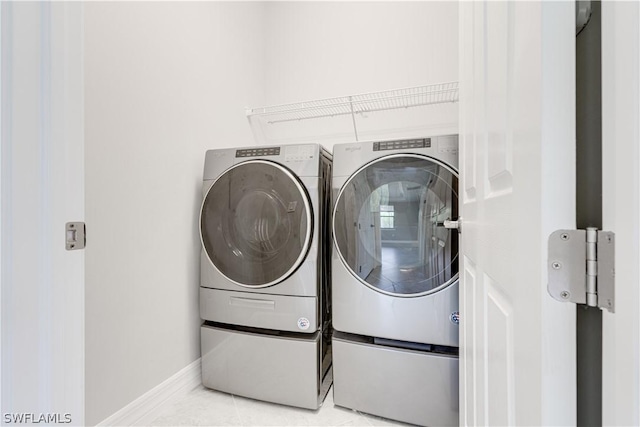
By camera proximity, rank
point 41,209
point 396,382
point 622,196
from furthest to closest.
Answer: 1. point 396,382
2. point 41,209
3. point 622,196

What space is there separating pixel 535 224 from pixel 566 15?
249 mm

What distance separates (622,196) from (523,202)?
0.11 metres

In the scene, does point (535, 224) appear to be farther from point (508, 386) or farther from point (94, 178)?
point (94, 178)

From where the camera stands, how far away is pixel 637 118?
0.88ft

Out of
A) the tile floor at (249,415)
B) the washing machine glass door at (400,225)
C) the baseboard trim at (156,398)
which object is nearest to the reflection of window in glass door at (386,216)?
the washing machine glass door at (400,225)

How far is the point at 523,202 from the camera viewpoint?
398mm

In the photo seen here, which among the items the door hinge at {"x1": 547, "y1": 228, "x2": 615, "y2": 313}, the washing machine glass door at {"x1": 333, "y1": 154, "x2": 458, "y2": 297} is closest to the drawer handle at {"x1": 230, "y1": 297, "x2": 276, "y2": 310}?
the washing machine glass door at {"x1": 333, "y1": 154, "x2": 458, "y2": 297}

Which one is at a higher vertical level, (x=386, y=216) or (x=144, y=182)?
(x=144, y=182)

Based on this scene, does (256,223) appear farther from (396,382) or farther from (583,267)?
(583,267)

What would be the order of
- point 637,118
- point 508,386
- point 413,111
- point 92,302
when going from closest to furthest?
point 637,118 → point 508,386 → point 92,302 → point 413,111

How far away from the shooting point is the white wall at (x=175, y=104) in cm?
114

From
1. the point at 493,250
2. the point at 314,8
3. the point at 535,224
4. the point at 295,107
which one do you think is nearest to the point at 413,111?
the point at 295,107

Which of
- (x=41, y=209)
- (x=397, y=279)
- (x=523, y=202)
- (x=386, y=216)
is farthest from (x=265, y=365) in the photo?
(x=523, y=202)

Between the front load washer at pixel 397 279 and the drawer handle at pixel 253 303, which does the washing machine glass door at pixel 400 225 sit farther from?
the drawer handle at pixel 253 303
